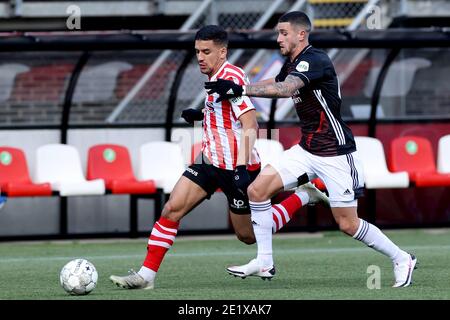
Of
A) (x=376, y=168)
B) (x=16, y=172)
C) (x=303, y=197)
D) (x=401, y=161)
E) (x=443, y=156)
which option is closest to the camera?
(x=303, y=197)

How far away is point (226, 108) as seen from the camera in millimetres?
8953

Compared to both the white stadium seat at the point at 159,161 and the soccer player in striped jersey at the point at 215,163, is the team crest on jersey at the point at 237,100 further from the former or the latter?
the white stadium seat at the point at 159,161

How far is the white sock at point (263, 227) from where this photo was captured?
29.3 ft

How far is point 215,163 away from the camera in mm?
9000

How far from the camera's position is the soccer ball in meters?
8.34

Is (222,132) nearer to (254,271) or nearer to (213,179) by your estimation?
(213,179)

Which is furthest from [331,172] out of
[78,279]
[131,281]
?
[78,279]

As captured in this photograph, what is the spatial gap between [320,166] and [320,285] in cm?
84

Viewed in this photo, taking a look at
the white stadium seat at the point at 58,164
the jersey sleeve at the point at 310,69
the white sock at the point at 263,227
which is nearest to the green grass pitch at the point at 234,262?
the white sock at the point at 263,227

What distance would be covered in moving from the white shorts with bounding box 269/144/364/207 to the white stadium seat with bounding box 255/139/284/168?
5063 mm

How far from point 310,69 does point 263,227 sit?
3.81 ft

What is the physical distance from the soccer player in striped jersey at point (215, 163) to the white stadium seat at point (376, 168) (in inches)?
201
